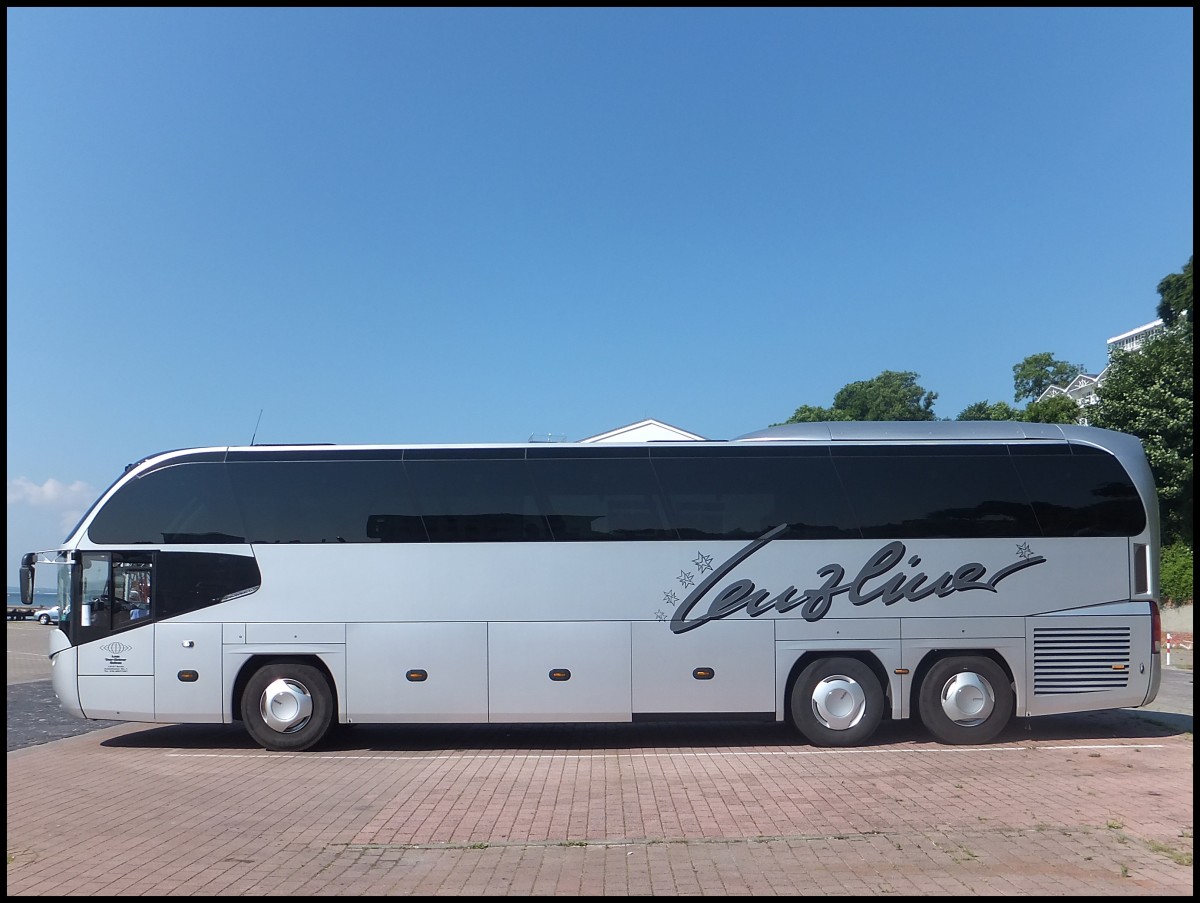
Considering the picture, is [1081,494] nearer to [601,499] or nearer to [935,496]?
[935,496]

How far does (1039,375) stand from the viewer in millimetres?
96875

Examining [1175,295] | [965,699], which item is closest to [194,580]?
[965,699]

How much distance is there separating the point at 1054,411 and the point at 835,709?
37.6 metres

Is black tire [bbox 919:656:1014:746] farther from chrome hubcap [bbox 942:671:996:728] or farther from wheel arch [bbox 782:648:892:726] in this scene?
wheel arch [bbox 782:648:892:726]

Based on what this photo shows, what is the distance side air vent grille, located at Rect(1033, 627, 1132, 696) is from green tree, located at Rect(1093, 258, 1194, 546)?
19956mm

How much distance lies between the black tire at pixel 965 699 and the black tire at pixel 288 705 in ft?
23.7

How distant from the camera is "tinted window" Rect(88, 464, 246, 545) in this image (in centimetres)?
1112

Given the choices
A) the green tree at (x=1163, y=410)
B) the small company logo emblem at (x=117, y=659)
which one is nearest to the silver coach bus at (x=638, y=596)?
the small company logo emblem at (x=117, y=659)

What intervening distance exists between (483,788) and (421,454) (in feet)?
13.5

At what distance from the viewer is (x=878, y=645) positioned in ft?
35.8

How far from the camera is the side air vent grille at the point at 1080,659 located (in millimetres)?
10852

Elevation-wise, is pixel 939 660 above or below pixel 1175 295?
below

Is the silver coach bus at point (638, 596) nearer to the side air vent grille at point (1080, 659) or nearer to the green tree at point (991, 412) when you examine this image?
the side air vent grille at point (1080, 659)

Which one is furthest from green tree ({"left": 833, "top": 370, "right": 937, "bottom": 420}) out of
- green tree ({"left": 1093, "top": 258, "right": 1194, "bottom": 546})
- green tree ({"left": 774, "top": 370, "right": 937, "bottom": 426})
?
green tree ({"left": 1093, "top": 258, "right": 1194, "bottom": 546})
